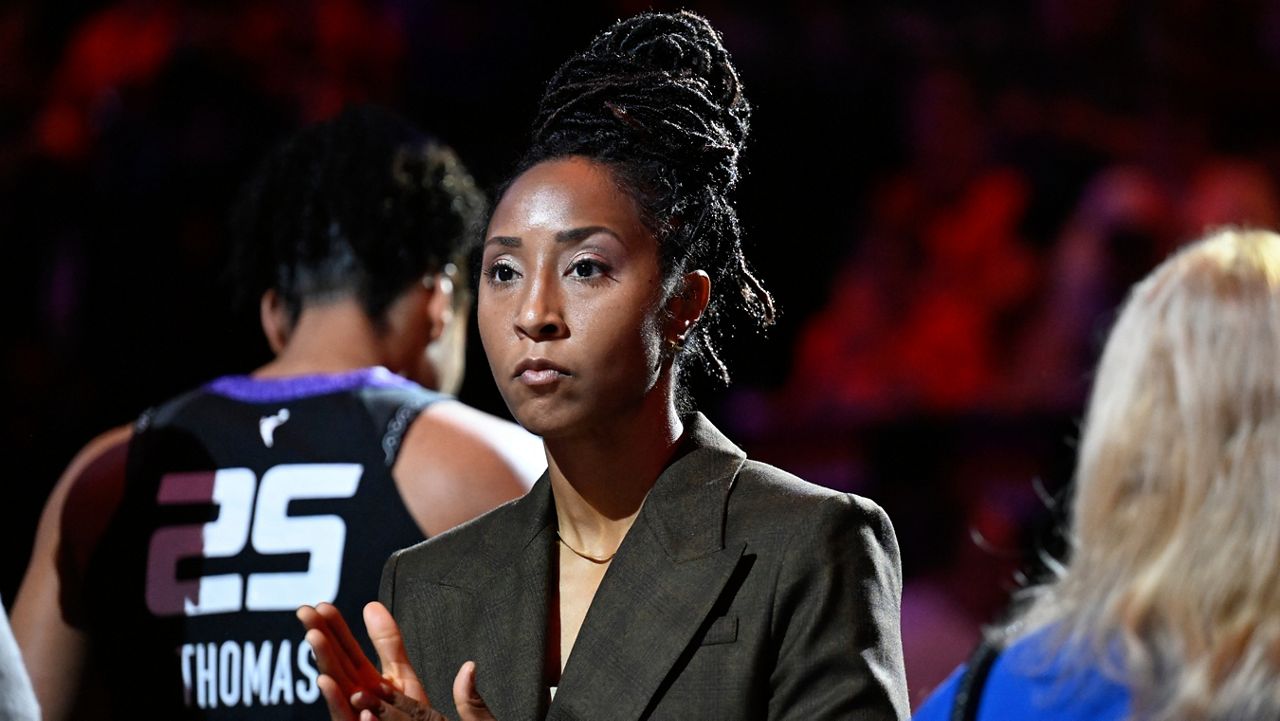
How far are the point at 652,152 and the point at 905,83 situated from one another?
9.76 feet

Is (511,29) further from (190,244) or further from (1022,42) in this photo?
(1022,42)

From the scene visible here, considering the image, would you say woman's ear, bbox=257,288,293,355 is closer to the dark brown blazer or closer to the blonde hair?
the dark brown blazer

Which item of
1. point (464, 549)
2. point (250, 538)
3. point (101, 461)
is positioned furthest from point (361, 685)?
point (101, 461)

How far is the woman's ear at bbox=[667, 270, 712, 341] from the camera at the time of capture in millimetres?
1892

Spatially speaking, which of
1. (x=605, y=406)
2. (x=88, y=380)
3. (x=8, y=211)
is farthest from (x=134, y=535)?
(x=8, y=211)

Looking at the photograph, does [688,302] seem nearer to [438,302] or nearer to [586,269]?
[586,269]

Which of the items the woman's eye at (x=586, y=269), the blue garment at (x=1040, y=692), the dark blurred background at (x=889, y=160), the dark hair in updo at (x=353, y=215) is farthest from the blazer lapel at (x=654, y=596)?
the dark blurred background at (x=889, y=160)

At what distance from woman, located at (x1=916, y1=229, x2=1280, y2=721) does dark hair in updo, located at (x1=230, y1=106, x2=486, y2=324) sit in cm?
158

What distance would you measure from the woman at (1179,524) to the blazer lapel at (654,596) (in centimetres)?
57

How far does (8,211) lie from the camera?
4223mm

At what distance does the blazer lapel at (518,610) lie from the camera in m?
1.81

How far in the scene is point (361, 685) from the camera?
1.63 meters

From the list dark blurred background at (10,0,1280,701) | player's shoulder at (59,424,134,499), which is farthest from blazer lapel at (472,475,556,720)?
dark blurred background at (10,0,1280,701)

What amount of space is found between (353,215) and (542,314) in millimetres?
978
